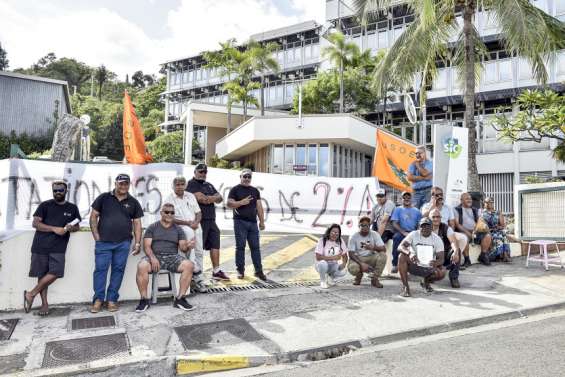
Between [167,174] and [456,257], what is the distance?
5.22m

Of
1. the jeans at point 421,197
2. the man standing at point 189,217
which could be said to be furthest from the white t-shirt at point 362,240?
the man standing at point 189,217

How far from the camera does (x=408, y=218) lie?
25.4 feet

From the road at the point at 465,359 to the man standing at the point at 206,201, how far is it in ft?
10.2

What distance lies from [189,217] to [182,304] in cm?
130

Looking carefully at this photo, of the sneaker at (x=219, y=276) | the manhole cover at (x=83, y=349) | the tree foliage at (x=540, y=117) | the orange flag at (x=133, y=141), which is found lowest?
the manhole cover at (x=83, y=349)

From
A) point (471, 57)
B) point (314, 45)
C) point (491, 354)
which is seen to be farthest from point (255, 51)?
point (491, 354)

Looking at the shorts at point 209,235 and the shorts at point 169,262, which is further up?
the shorts at point 209,235

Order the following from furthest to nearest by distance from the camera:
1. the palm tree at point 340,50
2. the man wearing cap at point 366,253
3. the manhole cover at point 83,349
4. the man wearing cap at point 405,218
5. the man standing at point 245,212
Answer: the palm tree at point 340,50 < the man wearing cap at point 405,218 < the man wearing cap at point 366,253 < the man standing at point 245,212 < the manhole cover at point 83,349

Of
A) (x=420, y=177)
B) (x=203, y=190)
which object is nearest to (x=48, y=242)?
(x=203, y=190)

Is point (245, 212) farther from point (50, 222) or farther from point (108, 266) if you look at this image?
point (50, 222)

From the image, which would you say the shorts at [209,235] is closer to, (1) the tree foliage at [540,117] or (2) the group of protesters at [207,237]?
(2) the group of protesters at [207,237]

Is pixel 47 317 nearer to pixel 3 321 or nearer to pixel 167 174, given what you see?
pixel 3 321

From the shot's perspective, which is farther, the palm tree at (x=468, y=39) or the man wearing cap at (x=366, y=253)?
the palm tree at (x=468, y=39)

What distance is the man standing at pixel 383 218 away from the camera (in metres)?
8.08
